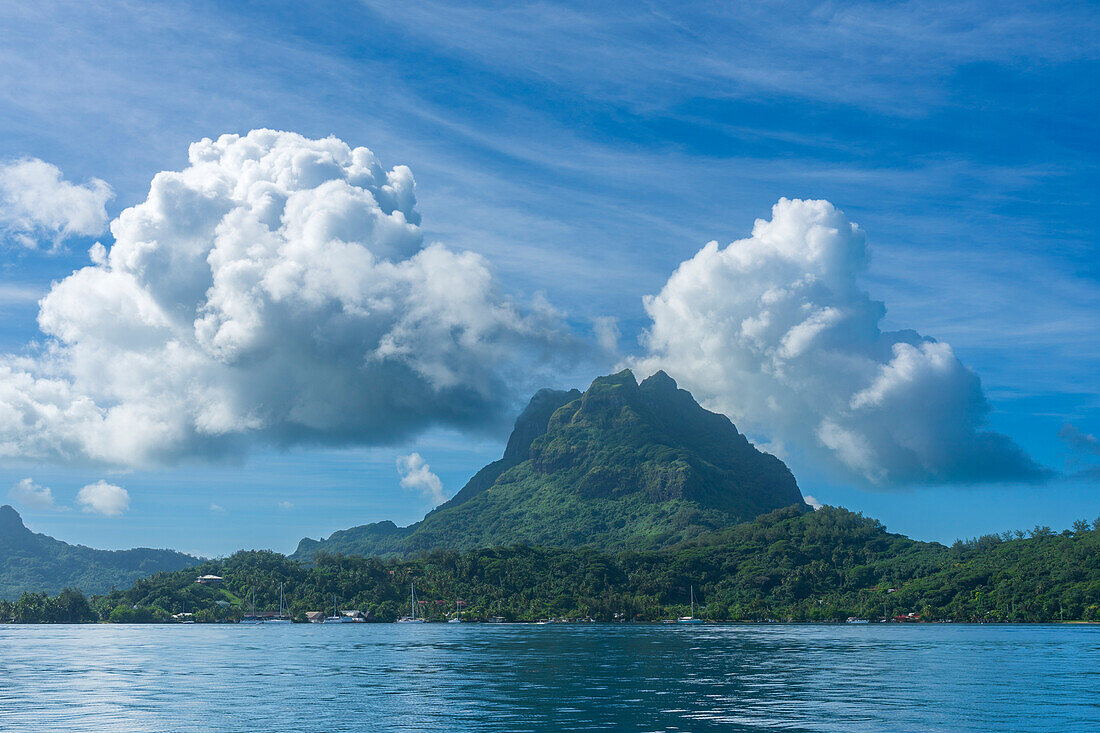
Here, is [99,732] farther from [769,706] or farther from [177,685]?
[769,706]

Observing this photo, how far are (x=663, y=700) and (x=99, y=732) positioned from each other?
4652 centimetres

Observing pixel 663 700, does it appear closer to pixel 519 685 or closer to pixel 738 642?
pixel 519 685

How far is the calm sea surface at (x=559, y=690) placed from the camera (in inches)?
2849

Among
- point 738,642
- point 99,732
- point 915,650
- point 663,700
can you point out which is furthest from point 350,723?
point 738,642

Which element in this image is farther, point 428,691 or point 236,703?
point 428,691

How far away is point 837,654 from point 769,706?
81628 mm

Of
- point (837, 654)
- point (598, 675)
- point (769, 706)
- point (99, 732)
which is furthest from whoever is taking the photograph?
point (837, 654)

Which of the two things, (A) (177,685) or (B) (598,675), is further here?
(B) (598,675)

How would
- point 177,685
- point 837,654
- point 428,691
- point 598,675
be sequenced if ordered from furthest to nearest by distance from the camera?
1. point 837,654
2. point 598,675
3. point 177,685
4. point 428,691

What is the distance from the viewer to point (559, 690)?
92875 mm

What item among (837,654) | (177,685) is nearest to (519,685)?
(177,685)

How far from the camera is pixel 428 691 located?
94.5 m

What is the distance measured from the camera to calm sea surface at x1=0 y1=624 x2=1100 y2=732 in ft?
237

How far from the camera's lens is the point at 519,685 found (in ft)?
325
